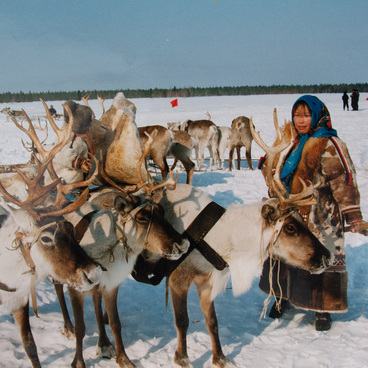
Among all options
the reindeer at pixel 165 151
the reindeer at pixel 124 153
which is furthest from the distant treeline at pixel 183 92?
the reindeer at pixel 124 153

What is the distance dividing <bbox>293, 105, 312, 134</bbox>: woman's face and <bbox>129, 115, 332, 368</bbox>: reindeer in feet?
1.73

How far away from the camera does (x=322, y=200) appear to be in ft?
11.0

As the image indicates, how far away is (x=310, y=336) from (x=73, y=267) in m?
2.33

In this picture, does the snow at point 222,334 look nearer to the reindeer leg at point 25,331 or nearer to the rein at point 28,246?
the reindeer leg at point 25,331

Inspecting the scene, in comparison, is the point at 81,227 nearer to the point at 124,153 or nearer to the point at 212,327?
the point at 124,153

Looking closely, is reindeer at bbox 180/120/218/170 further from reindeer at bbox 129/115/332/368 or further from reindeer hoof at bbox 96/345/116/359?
reindeer hoof at bbox 96/345/116/359

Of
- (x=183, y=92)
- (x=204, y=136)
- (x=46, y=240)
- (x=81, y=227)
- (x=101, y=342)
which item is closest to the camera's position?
(x=46, y=240)

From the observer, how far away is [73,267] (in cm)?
255

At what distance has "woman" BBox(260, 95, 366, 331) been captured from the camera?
3.19 meters

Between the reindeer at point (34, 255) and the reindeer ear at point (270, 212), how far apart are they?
53.0 inches

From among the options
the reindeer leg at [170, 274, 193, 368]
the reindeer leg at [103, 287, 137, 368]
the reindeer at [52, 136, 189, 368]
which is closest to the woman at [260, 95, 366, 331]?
the reindeer leg at [170, 274, 193, 368]

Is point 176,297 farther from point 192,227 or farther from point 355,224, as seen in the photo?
point 355,224

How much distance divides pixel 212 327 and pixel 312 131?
78.5 inches

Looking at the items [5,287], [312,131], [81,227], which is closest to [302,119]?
[312,131]
